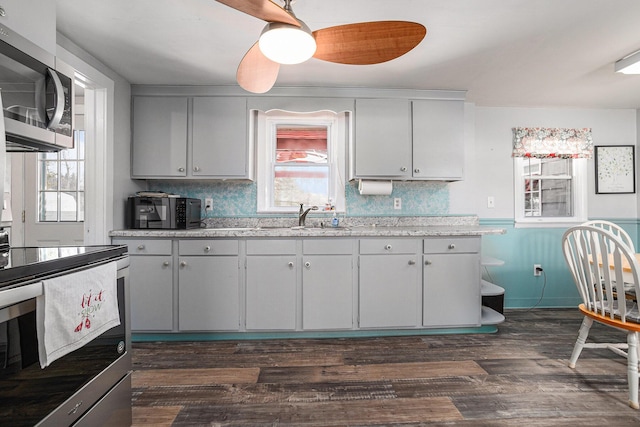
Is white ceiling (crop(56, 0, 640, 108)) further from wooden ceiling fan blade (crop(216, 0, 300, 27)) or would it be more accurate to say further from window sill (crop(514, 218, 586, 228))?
window sill (crop(514, 218, 586, 228))

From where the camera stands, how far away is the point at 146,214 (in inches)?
107

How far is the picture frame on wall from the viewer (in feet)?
11.9

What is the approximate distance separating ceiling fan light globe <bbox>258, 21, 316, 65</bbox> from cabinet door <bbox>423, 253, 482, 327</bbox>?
1.93 m

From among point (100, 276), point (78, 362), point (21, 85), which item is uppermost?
point (21, 85)

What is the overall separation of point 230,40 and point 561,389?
304cm

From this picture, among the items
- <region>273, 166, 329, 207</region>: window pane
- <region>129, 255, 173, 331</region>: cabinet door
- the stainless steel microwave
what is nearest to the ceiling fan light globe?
the stainless steel microwave


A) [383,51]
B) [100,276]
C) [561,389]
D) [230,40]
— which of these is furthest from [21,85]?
[561,389]

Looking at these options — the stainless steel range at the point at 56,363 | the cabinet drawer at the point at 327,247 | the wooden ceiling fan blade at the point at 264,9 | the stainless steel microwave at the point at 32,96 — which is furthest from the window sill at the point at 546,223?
the stainless steel microwave at the point at 32,96

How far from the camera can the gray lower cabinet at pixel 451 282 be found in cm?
271

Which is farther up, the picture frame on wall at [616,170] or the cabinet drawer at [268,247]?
the picture frame on wall at [616,170]

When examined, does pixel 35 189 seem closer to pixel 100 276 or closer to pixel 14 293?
pixel 100 276

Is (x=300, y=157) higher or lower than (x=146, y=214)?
higher

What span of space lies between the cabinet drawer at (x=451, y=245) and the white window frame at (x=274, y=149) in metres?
0.94

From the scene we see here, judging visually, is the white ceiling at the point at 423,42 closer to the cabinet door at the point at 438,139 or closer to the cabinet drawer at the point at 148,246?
the cabinet door at the point at 438,139
